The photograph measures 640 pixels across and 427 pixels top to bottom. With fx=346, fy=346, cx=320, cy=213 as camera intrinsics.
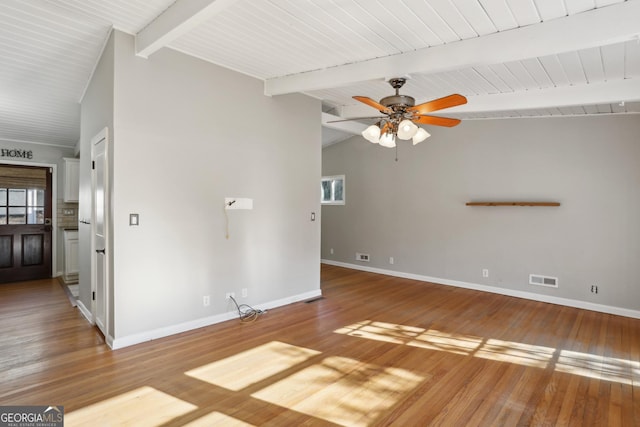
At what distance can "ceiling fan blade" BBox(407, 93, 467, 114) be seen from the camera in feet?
8.85

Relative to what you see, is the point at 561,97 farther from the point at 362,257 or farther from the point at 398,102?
the point at 362,257

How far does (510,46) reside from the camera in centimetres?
287

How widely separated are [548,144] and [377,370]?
434 cm

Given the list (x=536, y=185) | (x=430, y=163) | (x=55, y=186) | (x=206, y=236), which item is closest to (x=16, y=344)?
(x=206, y=236)

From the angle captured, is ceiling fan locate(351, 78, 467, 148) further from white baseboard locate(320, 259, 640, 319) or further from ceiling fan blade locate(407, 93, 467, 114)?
white baseboard locate(320, 259, 640, 319)

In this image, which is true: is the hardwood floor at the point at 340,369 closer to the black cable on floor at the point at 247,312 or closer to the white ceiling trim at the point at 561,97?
the black cable on floor at the point at 247,312

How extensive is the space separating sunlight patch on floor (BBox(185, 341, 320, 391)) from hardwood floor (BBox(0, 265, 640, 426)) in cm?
2

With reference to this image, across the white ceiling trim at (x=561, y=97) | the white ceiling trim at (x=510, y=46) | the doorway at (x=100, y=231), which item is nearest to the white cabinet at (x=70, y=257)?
the doorway at (x=100, y=231)

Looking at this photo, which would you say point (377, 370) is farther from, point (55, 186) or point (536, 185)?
point (55, 186)

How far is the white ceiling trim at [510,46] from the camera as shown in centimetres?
245

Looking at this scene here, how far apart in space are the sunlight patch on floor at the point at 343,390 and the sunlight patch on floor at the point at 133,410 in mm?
555

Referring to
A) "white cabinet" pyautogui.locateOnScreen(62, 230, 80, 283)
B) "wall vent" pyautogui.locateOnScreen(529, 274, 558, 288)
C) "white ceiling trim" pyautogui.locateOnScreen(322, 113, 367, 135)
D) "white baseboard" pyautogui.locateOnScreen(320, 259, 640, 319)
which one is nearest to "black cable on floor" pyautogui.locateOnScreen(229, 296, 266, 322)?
"white ceiling trim" pyautogui.locateOnScreen(322, 113, 367, 135)

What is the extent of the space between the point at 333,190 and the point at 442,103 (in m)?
5.28

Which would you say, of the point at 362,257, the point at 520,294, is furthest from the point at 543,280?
the point at 362,257
